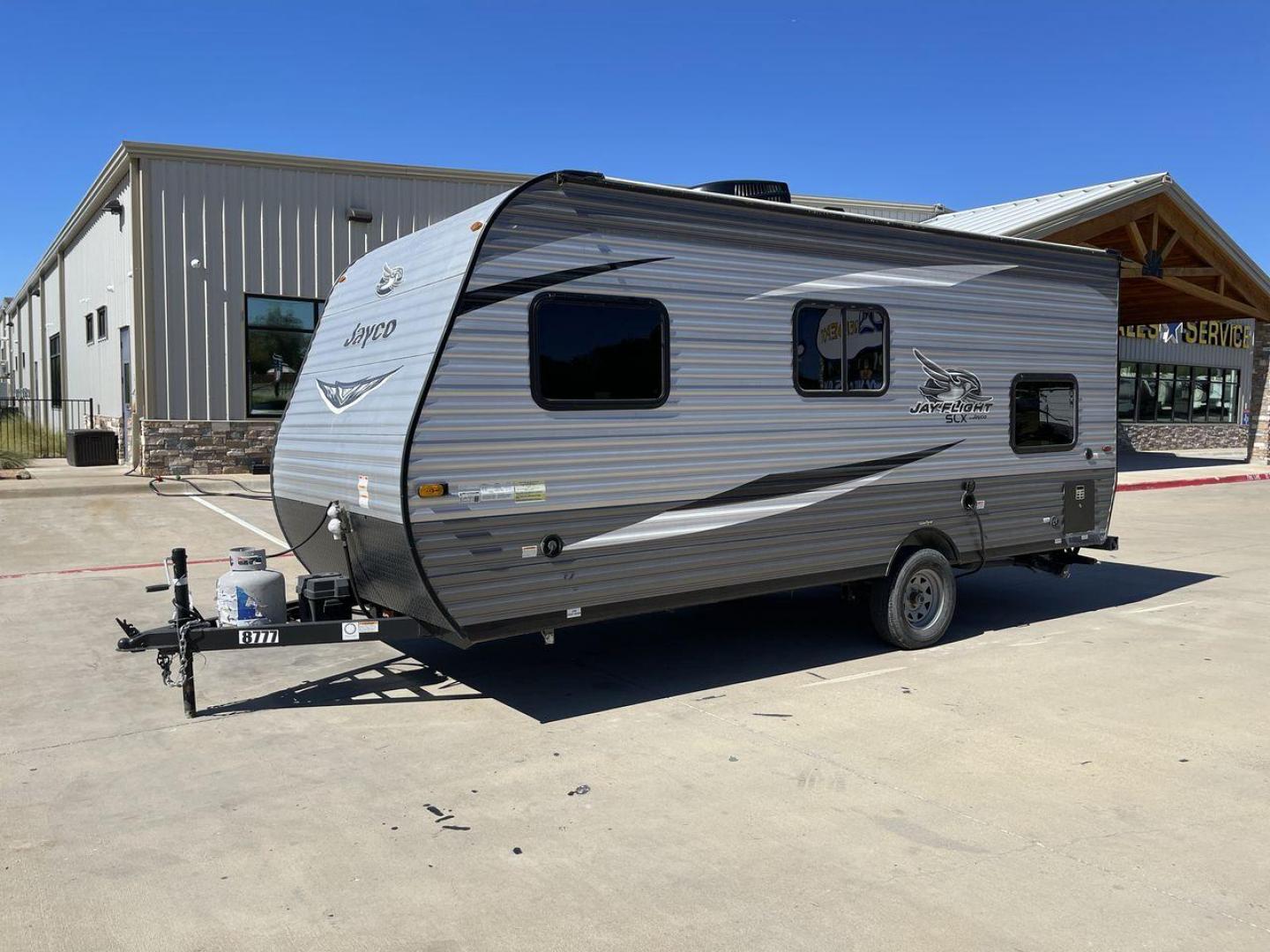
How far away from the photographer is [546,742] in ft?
18.7

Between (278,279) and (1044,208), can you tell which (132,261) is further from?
(1044,208)

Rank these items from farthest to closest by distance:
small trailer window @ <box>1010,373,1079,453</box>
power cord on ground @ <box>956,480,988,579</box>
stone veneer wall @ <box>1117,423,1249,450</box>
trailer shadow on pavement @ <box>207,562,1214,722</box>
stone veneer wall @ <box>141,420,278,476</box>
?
stone veneer wall @ <box>1117,423,1249,450</box> < stone veneer wall @ <box>141,420,278,476</box> < small trailer window @ <box>1010,373,1079,453</box> < power cord on ground @ <box>956,480,988,579</box> < trailer shadow on pavement @ <box>207,562,1214,722</box>

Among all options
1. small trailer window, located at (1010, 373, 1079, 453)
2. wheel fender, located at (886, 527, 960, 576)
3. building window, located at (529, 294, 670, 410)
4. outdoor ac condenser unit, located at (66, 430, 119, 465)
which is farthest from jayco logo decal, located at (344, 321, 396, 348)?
outdoor ac condenser unit, located at (66, 430, 119, 465)

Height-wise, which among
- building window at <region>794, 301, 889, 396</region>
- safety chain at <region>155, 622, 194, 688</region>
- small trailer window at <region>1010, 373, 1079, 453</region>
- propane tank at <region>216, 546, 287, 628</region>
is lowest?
safety chain at <region>155, 622, 194, 688</region>

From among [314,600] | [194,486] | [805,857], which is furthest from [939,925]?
[194,486]

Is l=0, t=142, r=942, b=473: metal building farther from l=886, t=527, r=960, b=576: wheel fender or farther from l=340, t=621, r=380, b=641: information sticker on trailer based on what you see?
l=886, t=527, r=960, b=576: wheel fender

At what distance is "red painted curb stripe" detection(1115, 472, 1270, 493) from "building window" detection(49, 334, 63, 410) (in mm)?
28516

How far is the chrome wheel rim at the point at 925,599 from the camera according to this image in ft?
26.1

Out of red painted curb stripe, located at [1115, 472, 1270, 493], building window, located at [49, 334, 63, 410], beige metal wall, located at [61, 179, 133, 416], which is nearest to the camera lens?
beige metal wall, located at [61, 179, 133, 416]

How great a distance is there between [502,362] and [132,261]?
15756 millimetres

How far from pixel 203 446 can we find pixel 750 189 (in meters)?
14.3

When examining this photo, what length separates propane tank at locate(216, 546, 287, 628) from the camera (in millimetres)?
5918

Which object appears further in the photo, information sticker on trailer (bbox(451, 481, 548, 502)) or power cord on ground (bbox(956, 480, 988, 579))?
power cord on ground (bbox(956, 480, 988, 579))

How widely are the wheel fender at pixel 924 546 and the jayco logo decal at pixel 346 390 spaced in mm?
3922
